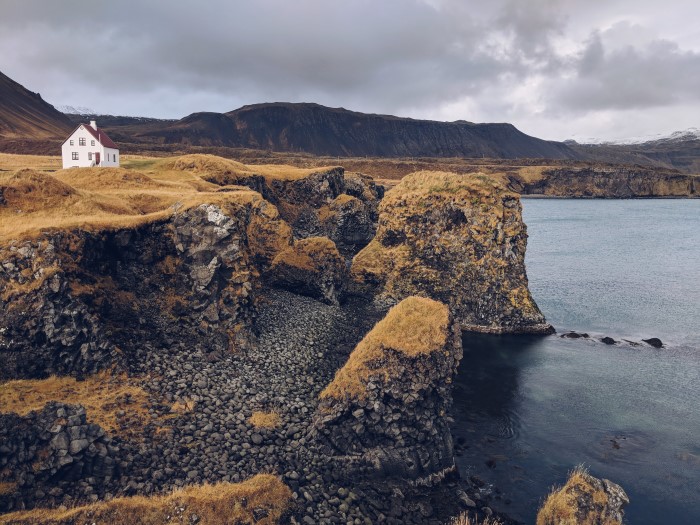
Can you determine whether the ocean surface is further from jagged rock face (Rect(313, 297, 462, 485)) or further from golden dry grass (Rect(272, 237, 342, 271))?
golden dry grass (Rect(272, 237, 342, 271))

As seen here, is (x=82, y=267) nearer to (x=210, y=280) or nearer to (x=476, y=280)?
(x=210, y=280)

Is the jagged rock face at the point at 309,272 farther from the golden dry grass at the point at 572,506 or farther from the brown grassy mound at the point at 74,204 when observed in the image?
the golden dry grass at the point at 572,506

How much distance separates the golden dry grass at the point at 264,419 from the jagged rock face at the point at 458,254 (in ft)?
99.8

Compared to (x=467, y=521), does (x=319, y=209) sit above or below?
above

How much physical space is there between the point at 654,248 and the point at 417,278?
263ft

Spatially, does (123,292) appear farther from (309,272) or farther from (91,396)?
(309,272)

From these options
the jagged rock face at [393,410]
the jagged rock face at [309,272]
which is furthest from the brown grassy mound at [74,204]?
the jagged rock face at [393,410]

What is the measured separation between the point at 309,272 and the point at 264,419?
26.1 metres

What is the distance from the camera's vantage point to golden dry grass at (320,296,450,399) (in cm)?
3066

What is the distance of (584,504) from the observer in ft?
80.8

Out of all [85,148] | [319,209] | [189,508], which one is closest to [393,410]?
[189,508]

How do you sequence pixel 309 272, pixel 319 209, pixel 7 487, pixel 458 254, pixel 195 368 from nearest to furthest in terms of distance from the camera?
pixel 7 487 < pixel 195 368 < pixel 309 272 < pixel 458 254 < pixel 319 209

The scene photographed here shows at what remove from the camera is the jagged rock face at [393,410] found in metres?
28.5

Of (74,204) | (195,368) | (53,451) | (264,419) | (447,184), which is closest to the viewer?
(53,451)
